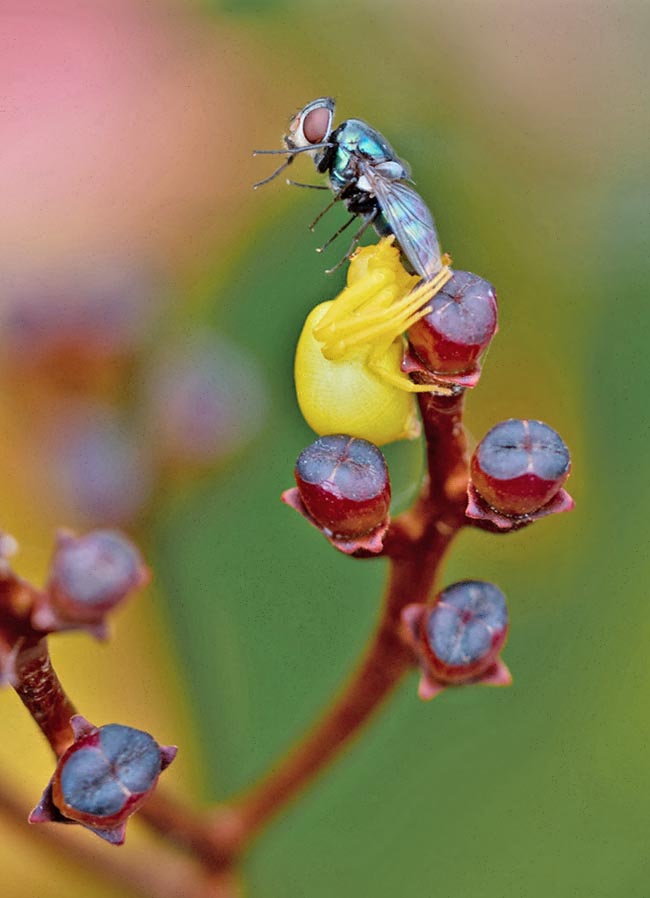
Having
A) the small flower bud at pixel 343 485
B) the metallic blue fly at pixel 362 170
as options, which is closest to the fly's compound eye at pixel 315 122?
the metallic blue fly at pixel 362 170

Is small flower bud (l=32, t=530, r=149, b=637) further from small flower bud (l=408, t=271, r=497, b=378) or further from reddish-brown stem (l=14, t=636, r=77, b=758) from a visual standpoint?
small flower bud (l=408, t=271, r=497, b=378)

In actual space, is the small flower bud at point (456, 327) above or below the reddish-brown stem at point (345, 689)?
above

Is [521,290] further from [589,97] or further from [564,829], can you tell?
[564,829]

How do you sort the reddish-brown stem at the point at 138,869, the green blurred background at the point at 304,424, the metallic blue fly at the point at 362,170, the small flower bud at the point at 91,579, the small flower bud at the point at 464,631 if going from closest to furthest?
the small flower bud at the point at 91,579 < the small flower bud at the point at 464,631 < the metallic blue fly at the point at 362,170 < the reddish-brown stem at the point at 138,869 < the green blurred background at the point at 304,424

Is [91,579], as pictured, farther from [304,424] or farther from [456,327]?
[304,424]

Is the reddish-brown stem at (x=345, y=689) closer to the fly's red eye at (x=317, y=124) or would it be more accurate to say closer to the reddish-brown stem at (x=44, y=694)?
the reddish-brown stem at (x=44, y=694)

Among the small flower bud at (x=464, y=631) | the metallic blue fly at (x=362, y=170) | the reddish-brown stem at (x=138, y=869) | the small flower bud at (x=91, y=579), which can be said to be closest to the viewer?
the small flower bud at (x=91, y=579)

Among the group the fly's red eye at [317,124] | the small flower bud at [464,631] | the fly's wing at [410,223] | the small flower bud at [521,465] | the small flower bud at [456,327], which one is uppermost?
the fly's red eye at [317,124]

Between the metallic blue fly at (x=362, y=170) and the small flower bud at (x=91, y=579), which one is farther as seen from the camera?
the metallic blue fly at (x=362, y=170)
